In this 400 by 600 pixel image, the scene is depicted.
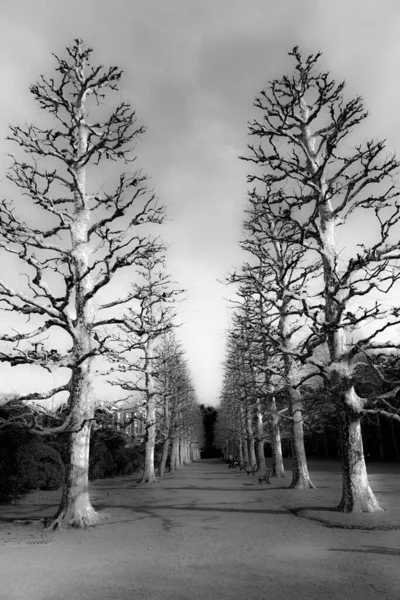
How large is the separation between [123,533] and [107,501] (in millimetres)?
8182

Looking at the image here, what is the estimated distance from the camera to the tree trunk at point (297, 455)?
19.8 metres

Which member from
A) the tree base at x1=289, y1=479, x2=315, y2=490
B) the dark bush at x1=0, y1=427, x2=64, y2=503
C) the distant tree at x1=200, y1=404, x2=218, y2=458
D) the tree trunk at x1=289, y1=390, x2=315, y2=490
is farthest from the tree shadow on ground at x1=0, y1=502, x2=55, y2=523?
the distant tree at x1=200, y1=404, x2=218, y2=458

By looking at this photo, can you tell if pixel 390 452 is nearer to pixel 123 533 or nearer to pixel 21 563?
pixel 123 533

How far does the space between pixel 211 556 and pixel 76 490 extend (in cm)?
492

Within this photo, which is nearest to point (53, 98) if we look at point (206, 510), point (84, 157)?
point (84, 157)

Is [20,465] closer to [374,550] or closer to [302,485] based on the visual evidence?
[302,485]

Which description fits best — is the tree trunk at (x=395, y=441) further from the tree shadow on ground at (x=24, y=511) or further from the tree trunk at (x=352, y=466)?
the tree shadow on ground at (x=24, y=511)

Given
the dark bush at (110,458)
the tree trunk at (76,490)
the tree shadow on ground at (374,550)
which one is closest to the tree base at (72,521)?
the tree trunk at (76,490)

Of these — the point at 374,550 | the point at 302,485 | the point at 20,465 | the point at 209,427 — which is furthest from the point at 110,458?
the point at 209,427

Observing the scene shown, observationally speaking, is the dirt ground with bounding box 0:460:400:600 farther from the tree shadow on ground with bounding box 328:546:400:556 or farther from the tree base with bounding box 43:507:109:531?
the tree base with bounding box 43:507:109:531

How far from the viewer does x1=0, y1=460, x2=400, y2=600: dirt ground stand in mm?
6180

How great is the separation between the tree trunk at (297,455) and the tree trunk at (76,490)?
1033cm

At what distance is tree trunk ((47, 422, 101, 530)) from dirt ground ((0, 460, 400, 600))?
45 cm

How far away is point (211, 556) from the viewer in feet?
27.2
